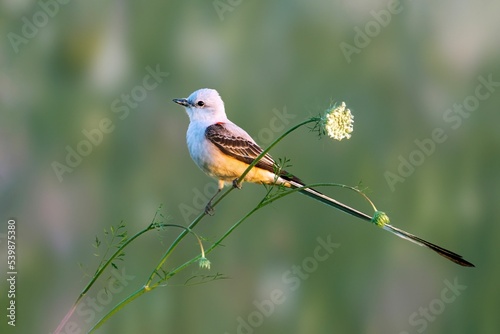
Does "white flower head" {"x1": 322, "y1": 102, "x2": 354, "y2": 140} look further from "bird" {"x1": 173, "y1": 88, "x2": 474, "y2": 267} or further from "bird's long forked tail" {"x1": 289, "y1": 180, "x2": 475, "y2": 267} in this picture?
"bird" {"x1": 173, "y1": 88, "x2": 474, "y2": 267}

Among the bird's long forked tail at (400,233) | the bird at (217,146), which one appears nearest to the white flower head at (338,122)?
the bird's long forked tail at (400,233)

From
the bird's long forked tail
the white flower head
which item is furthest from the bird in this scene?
the white flower head

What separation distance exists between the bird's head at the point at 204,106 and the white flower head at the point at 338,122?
0.63 m

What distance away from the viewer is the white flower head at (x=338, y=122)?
89cm

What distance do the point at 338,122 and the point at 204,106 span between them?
674mm

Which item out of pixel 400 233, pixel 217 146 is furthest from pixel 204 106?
pixel 400 233

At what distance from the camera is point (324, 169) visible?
2.41 meters

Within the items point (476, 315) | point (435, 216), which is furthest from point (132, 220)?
point (476, 315)

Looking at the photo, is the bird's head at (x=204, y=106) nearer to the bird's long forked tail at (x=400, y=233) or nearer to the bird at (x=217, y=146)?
the bird at (x=217, y=146)

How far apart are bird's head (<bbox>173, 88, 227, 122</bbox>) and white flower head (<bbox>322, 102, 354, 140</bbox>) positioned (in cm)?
63

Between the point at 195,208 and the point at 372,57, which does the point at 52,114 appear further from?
the point at 372,57

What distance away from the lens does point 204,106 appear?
5.06 feet

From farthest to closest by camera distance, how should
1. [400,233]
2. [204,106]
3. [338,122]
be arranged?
1. [204,106]
2. [400,233]
3. [338,122]

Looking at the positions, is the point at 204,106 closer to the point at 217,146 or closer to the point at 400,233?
the point at 217,146
